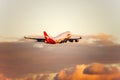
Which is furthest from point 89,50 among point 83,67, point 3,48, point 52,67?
point 3,48

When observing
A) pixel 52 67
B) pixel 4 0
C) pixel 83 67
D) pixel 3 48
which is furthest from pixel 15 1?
pixel 83 67

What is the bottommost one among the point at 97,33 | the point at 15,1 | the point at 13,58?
the point at 13,58

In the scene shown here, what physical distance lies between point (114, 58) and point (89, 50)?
0.36m

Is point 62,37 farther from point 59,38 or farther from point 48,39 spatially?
point 48,39

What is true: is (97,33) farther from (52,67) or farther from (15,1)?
(15,1)

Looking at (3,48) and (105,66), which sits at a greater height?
(3,48)

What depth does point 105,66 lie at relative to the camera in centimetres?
362

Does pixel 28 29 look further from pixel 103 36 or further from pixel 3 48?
pixel 103 36

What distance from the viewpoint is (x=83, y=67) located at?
11.8ft

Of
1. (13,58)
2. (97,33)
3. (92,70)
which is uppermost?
(97,33)

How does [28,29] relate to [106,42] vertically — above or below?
above

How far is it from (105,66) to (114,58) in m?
0.17

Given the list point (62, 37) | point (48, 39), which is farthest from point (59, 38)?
point (48, 39)

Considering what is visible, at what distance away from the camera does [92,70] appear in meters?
3.59
